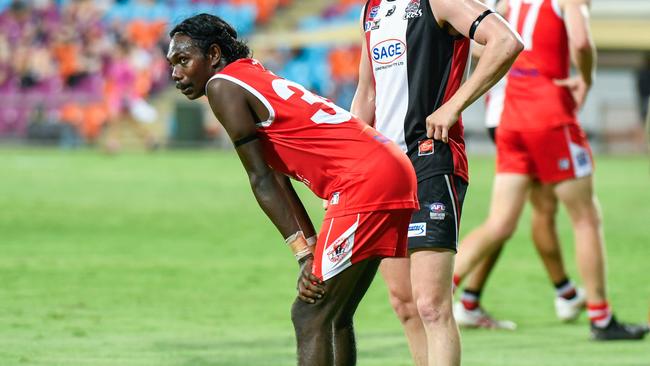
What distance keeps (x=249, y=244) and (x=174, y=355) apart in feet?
20.6

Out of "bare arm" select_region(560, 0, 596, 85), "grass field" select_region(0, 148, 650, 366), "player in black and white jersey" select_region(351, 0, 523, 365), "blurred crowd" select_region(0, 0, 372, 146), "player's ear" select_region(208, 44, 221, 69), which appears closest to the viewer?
"player's ear" select_region(208, 44, 221, 69)

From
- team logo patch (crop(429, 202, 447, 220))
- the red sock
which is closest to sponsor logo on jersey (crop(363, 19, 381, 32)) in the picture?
team logo patch (crop(429, 202, 447, 220))

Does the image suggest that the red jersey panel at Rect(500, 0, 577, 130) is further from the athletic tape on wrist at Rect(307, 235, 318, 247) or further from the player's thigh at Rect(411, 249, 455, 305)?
the athletic tape on wrist at Rect(307, 235, 318, 247)

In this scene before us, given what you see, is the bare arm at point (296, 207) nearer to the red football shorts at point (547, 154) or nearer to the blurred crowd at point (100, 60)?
the red football shorts at point (547, 154)

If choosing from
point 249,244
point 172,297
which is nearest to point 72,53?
point 249,244

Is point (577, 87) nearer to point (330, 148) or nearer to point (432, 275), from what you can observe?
point (432, 275)

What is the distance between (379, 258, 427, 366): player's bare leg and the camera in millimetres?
6398

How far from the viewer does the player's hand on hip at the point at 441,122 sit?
6.01m

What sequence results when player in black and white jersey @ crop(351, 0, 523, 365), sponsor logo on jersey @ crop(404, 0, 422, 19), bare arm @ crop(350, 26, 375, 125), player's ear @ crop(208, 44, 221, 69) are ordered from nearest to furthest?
player's ear @ crop(208, 44, 221, 69) < player in black and white jersey @ crop(351, 0, 523, 365) < sponsor logo on jersey @ crop(404, 0, 422, 19) < bare arm @ crop(350, 26, 375, 125)

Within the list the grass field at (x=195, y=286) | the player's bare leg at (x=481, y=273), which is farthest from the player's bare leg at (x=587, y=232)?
the player's bare leg at (x=481, y=273)

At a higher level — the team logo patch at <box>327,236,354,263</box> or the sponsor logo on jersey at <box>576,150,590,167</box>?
the team logo patch at <box>327,236,354,263</box>

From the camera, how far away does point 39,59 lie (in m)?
36.2

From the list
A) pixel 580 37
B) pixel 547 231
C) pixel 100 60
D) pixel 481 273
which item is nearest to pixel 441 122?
pixel 580 37

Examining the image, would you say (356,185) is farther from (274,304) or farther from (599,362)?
(274,304)
